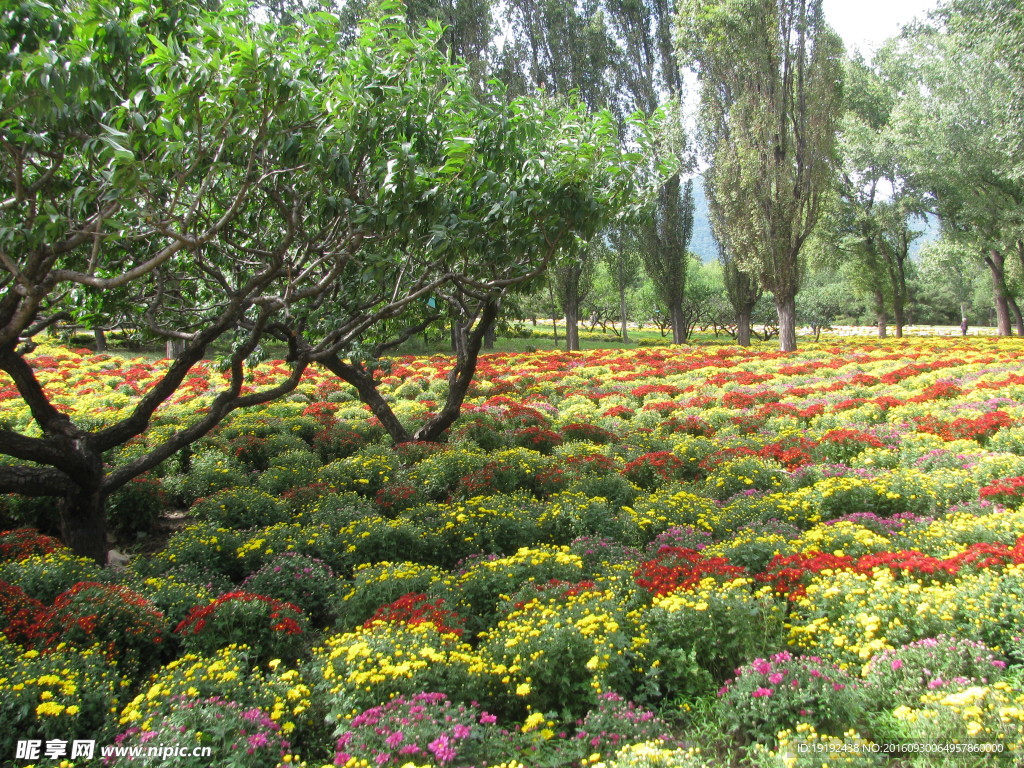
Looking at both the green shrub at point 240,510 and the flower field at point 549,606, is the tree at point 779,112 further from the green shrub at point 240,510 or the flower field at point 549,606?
the green shrub at point 240,510

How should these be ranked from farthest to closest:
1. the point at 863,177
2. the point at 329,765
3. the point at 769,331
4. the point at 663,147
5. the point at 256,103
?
the point at 769,331, the point at 863,177, the point at 663,147, the point at 256,103, the point at 329,765

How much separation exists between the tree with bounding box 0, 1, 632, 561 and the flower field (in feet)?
5.91

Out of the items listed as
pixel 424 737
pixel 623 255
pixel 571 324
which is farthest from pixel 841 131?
pixel 424 737

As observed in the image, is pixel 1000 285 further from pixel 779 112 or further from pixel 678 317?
pixel 779 112

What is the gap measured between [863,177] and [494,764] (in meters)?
37.0

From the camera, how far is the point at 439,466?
8938 mm

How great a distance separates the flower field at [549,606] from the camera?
3637mm

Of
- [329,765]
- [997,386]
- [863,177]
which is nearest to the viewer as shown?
[329,765]

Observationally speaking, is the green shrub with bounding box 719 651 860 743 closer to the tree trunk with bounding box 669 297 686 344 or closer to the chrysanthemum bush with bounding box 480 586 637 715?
the chrysanthemum bush with bounding box 480 586 637 715

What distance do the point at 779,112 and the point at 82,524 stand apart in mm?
25560

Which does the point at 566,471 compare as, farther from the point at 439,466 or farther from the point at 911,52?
the point at 911,52

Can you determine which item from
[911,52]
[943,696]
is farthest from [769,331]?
[943,696]

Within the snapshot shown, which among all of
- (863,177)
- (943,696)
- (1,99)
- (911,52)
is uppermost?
(911,52)

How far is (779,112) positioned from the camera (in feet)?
77.5
